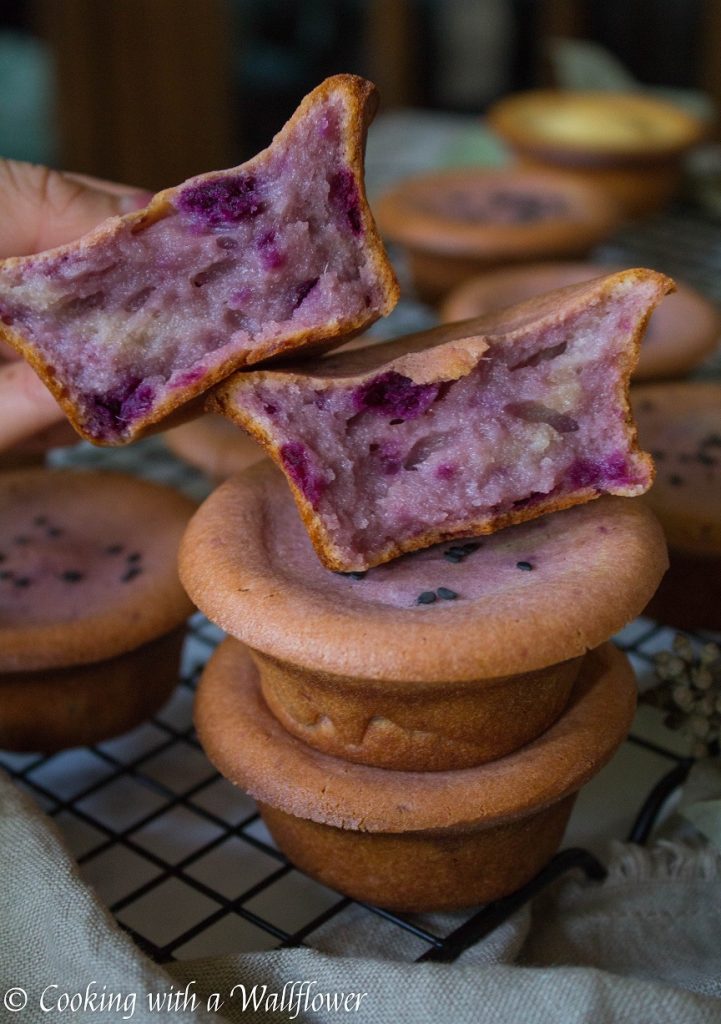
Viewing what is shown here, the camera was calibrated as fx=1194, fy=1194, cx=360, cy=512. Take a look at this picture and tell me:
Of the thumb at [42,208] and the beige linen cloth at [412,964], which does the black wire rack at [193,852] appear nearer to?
the beige linen cloth at [412,964]

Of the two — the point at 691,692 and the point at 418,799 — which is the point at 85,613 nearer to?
the point at 418,799

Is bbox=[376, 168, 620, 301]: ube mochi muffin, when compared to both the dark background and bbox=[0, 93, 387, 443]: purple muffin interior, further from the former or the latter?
the dark background

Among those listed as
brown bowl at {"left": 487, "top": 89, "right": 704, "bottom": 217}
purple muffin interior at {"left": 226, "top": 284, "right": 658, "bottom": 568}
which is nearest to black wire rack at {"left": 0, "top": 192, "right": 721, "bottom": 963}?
purple muffin interior at {"left": 226, "top": 284, "right": 658, "bottom": 568}

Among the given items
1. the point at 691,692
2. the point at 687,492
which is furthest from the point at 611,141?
the point at 691,692

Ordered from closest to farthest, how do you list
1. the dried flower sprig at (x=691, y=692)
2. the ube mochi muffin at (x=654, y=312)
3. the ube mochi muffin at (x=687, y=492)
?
the dried flower sprig at (x=691, y=692)
the ube mochi muffin at (x=687, y=492)
the ube mochi muffin at (x=654, y=312)

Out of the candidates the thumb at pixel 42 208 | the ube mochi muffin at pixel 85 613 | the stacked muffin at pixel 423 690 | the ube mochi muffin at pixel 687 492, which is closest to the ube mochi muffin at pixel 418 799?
the stacked muffin at pixel 423 690

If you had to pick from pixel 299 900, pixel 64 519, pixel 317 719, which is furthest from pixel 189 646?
pixel 317 719

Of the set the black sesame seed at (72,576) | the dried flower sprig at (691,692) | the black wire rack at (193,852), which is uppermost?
the dried flower sprig at (691,692)
